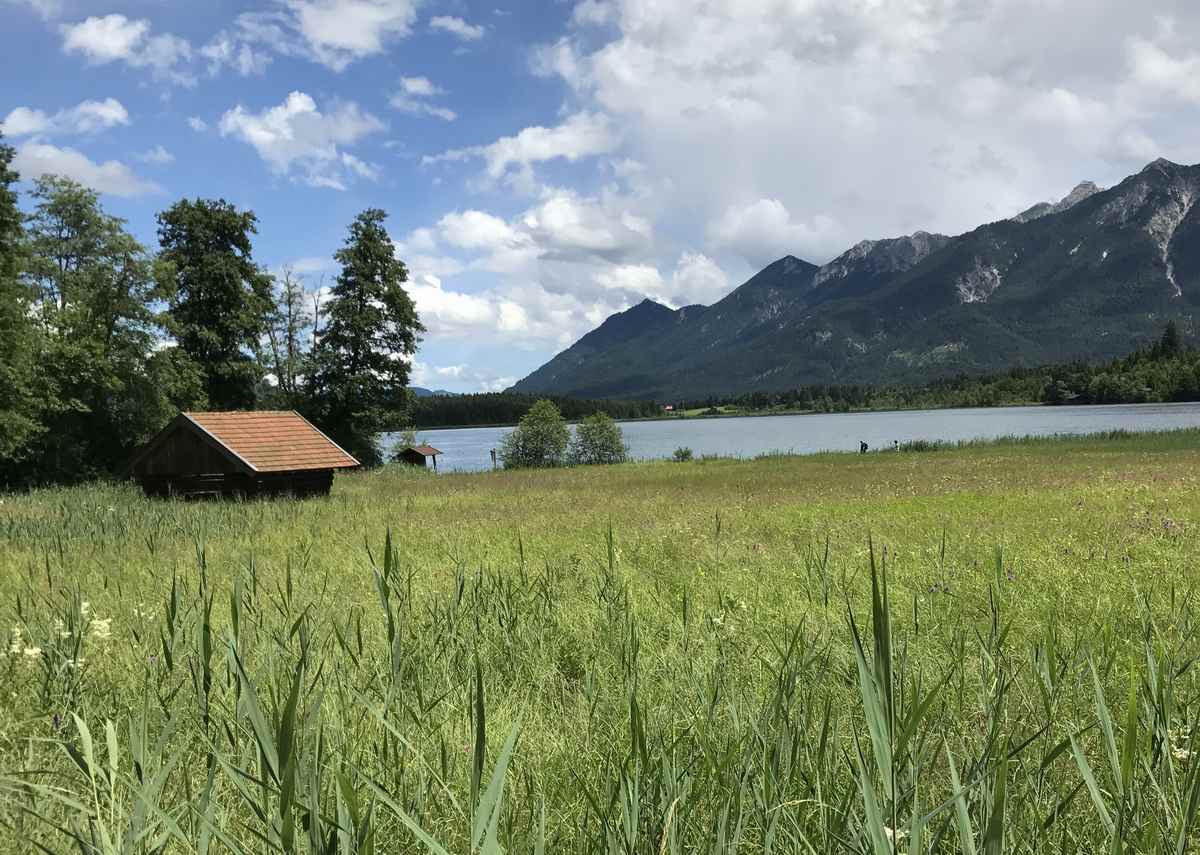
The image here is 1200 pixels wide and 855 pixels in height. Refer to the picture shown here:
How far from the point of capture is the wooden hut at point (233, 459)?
1998 centimetres

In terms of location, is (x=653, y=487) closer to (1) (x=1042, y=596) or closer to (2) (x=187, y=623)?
(1) (x=1042, y=596)

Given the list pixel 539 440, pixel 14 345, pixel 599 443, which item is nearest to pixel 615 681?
pixel 14 345

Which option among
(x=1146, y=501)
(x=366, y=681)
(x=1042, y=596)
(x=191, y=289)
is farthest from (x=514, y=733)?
(x=191, y=289)

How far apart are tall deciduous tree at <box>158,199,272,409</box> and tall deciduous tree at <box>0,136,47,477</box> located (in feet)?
27.0

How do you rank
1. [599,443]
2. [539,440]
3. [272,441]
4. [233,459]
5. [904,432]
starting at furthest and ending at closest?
[904,432] → [599,443] → [539,440] → [272,441] → [233,459]

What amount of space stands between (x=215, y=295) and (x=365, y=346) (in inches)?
342

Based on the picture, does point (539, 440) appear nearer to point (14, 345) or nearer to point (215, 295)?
point (215, 295)

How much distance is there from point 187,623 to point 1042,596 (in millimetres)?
6579

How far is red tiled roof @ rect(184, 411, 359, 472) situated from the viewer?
65.5 ft

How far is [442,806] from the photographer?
212 cm

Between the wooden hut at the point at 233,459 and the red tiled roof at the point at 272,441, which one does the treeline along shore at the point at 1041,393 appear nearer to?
the red tiled roof at the point at 272,441

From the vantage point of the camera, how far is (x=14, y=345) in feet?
81.4

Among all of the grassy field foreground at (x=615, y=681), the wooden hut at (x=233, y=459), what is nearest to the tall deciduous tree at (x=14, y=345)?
the wooden hut at (x=233, y=459)

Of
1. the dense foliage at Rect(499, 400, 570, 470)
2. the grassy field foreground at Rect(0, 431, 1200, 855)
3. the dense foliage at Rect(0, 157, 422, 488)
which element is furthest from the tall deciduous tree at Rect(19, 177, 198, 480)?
the dense foliage at Rect(499, 400, 570, 470)
